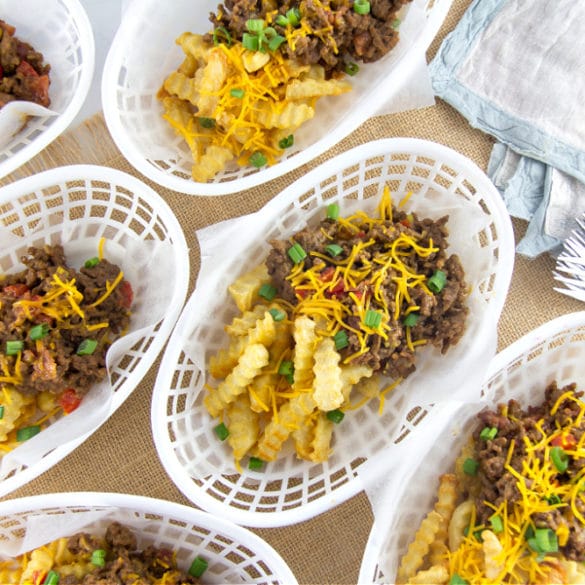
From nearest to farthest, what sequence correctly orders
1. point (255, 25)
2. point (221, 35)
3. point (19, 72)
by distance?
point (255, 25), point (221, 35), point (19, 72)

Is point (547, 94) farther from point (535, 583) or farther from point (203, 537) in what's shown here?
→ point (203, 537)

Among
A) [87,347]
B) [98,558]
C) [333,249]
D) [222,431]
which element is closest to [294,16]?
[333,249]

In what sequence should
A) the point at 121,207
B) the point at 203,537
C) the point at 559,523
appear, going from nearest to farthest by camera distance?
the point at 559,523
the point at 203,537
the point at 121,207

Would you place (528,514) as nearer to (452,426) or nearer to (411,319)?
(452,426)

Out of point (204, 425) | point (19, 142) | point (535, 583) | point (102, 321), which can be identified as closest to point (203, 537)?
point (204, 425)

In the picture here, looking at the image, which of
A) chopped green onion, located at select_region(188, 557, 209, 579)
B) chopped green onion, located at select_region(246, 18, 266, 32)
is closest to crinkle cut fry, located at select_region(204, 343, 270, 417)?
chopped green onion, located at select_region(188, 557, 209, 579)

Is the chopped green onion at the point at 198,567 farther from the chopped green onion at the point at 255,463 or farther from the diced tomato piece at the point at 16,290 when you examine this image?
the diced tomato piece at the point at 16,290

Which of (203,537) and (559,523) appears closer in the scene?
(559,523)
